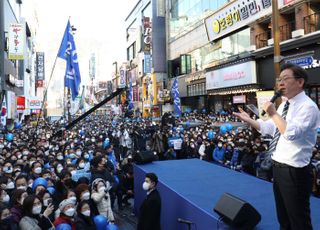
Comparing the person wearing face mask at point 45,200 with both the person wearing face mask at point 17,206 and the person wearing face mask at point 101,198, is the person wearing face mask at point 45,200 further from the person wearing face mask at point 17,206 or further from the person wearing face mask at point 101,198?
the person wearing face mask at point 101,198

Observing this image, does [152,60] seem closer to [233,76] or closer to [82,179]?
[233,76]

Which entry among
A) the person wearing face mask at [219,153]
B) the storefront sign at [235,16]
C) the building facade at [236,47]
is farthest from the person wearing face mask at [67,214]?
the storefront sign at [235,16]

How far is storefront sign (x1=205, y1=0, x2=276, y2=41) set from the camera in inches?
952

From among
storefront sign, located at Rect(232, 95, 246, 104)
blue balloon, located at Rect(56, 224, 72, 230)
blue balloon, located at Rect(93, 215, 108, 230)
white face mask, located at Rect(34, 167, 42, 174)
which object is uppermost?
storefront sign, located at Rect(232, 95, 246, 104)

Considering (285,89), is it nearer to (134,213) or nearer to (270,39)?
(134,213)

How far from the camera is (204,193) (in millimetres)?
5312

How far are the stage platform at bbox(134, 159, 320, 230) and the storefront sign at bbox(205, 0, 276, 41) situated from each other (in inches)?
755

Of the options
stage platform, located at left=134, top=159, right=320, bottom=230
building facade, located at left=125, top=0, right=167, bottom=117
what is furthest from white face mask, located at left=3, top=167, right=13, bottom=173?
building facade, located at left=125, top=0, right=167, bottom=117

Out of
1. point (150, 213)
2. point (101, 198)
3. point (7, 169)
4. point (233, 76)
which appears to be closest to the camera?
point (150, 213)

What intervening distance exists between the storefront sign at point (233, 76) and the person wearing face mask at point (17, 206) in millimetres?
22293

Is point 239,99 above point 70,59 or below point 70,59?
below

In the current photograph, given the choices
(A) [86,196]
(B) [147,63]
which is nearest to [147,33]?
(B) [147,63]

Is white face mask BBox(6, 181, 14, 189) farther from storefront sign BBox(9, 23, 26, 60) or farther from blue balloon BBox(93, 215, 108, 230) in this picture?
storefront sign BBox(9, 23, 26, 60)

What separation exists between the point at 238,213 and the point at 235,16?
86.1 feet
